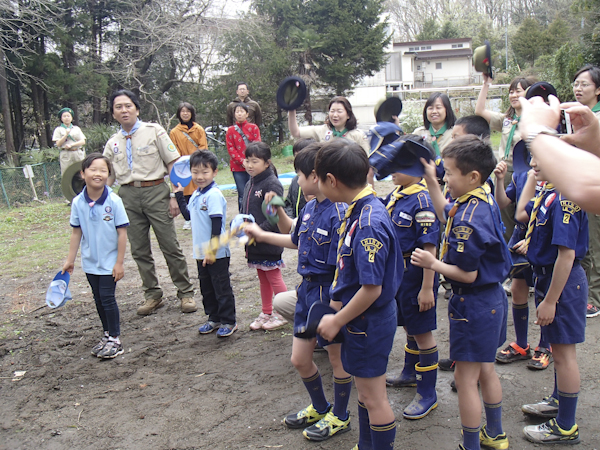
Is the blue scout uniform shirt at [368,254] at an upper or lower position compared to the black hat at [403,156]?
lower

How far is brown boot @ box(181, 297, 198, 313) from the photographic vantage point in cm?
535

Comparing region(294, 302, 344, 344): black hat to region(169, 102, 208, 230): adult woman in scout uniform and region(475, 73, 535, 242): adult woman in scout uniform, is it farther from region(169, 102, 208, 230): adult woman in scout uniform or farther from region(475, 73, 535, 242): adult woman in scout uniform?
region(169, 102, 208, 230): adult woman in scout uniform

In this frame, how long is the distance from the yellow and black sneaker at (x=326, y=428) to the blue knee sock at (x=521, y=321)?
1612mm

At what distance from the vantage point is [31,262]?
7.69 metres

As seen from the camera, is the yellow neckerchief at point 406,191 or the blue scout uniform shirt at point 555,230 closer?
the blue scout uniform shirt at point 555,230

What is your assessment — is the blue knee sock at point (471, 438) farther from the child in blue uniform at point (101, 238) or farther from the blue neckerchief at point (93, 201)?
the blue neckerchief at point (93, 201)

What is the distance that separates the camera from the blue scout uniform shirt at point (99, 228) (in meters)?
4.39

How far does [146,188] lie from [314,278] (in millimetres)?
3075

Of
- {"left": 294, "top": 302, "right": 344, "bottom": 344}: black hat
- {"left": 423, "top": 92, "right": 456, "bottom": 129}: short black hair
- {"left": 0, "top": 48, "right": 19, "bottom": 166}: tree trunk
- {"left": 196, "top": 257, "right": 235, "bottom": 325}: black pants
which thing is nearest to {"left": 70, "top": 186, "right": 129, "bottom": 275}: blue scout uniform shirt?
{"left": 196, "top": 257, "right": 235, "bottom": 325}: black pants

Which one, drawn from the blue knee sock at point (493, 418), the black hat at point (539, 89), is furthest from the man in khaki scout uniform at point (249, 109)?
the blue knee sock at point (493, 418)

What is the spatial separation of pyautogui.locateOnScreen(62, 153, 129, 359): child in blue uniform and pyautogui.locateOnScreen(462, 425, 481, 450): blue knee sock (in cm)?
310

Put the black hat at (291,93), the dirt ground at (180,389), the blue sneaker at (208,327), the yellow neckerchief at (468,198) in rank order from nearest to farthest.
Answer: the yellow neckerchief at (468,198) < the dirt ground at (180,389) < the blue sneaker at (208,327) < the black hat at (291,93)

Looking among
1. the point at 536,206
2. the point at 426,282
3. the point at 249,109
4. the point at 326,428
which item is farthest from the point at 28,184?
the point at 536,206

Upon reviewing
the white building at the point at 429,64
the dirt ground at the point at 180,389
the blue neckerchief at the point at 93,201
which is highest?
the white building at the point at 429,64
